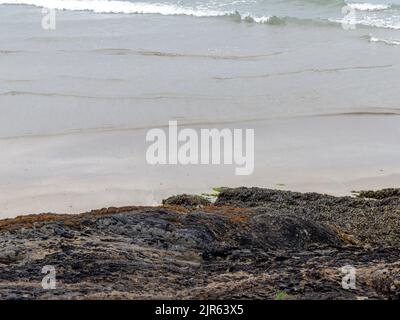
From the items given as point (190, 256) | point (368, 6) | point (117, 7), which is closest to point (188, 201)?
point (190, 256)

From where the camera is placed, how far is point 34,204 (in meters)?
10.5

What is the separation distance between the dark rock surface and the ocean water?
372 cm

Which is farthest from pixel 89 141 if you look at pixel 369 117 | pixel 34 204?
pixel 369 117

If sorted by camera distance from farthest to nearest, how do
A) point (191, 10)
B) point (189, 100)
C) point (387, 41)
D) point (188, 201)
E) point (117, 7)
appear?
point (117, 7) → point (191, 10) → point (387, 41) → point (189, 100) → point (188, 201)

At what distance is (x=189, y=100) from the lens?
15.8 metres

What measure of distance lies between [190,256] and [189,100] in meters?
10.0

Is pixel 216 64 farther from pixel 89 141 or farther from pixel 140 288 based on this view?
pixel 140 288

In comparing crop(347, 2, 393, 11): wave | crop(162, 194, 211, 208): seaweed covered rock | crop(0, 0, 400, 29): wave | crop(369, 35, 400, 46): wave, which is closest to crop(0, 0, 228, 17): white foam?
crop(0, 0, 400, 29): wave

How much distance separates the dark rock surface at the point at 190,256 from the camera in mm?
5008

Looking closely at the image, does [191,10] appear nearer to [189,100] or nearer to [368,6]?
[368,6]

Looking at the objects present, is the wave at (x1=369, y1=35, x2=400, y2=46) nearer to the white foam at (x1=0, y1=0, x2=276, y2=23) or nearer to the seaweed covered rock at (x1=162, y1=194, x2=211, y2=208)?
the white foam at (x1=0, y1=0, x2=276, y2=23)

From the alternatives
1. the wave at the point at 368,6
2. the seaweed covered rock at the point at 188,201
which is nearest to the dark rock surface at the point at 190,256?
the seaweed covered rock at the point at 188,201

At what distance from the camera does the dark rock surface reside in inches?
197

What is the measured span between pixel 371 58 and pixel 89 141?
34.6ft
